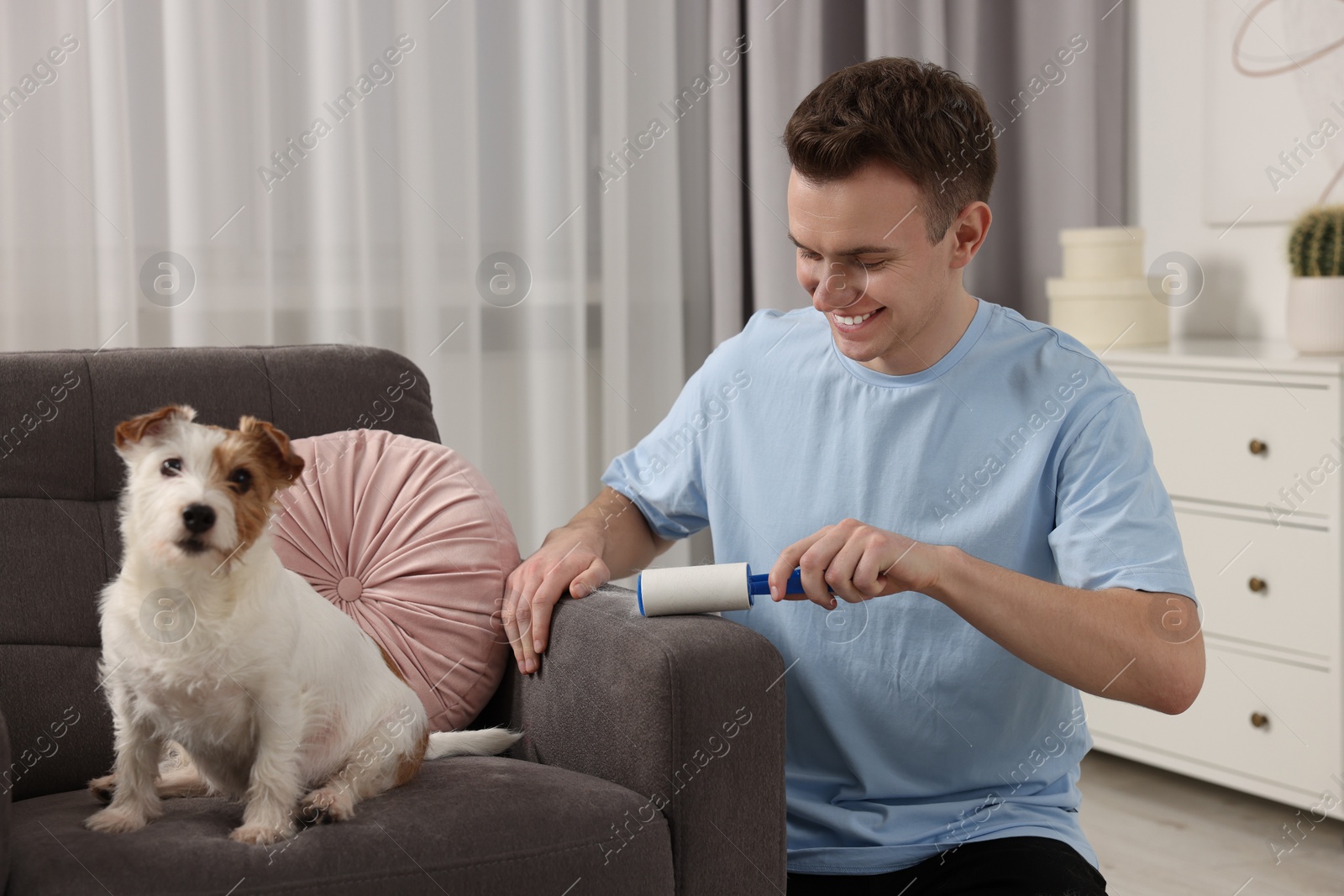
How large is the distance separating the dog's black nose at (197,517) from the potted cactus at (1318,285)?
237 centimetres

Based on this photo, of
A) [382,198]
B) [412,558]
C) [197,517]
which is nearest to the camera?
[197,517]

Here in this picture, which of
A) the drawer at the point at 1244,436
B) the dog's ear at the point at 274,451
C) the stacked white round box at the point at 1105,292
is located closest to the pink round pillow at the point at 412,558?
the dog's ear at the point at 274,451

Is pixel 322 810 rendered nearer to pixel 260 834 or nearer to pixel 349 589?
pixel 260 834

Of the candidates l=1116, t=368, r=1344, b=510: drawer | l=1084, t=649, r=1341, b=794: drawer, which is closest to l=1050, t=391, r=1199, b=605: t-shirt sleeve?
l=1116, t=368, r=1344, b=510: drawer

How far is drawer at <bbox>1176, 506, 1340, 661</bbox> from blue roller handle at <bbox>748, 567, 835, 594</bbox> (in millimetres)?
1533

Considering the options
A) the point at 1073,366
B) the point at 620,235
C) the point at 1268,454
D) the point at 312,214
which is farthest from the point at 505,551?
the point at 1268,454

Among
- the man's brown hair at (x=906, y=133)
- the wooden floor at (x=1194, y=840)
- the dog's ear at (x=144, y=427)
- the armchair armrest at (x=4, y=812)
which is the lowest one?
the wooden floor at (x=1194, y=840)

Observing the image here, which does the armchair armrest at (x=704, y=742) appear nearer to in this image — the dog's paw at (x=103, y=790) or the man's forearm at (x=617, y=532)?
the man's forearm at (x=617, y=532)

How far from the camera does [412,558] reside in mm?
1636

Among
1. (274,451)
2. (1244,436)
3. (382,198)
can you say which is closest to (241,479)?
(274,451)

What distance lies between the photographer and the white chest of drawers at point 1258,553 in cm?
242

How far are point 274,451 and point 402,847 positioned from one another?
1.36ft

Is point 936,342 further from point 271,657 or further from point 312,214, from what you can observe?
point 312,214

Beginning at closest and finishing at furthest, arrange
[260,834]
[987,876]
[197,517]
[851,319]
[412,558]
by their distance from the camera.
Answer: [197,517], [260,834], [987,876], [851,319], [412,558]
